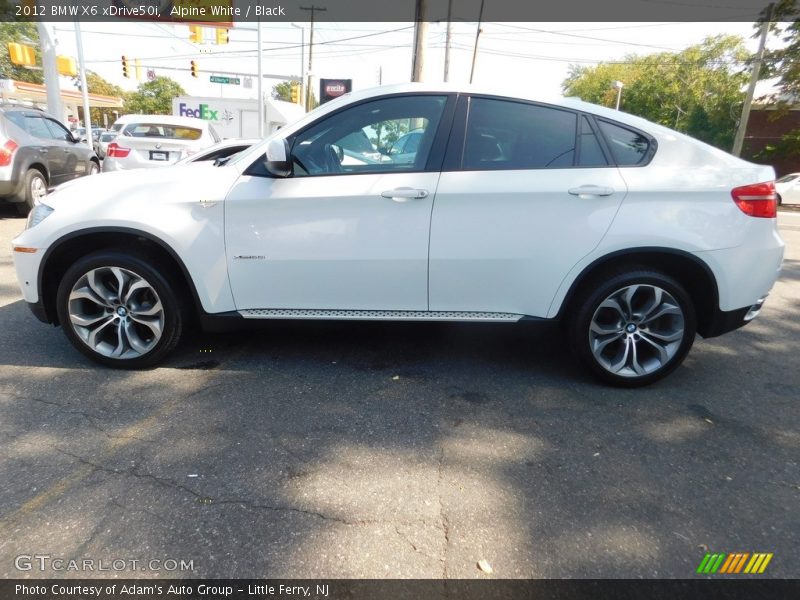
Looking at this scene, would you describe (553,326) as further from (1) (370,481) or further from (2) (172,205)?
(2) (172,205)

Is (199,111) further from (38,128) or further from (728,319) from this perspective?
(728,319)

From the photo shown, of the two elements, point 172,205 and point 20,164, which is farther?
point 20,164

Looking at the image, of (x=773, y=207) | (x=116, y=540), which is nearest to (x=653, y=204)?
(x=773, y=207)

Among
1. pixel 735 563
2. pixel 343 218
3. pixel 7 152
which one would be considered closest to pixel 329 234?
pixel 343 218

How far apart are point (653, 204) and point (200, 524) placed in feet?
9.38

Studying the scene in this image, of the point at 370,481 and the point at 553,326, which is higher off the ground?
the point at 553,326

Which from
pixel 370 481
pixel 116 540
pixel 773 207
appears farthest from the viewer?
pixel 773 207

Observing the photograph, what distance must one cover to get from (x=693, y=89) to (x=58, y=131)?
148 ft

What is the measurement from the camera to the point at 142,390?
318 cm

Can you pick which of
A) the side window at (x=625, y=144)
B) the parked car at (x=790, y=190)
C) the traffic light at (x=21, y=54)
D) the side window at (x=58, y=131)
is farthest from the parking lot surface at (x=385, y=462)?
the parked car at (x=790, y=190)

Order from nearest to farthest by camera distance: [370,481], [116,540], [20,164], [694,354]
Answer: [116,540]
[370,481]
[694,354]
[20,164]

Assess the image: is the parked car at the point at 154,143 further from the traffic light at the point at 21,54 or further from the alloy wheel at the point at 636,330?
the traffic light at the point at 21,54

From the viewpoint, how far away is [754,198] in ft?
10.2

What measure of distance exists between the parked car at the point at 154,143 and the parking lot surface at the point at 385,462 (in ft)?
22.5
